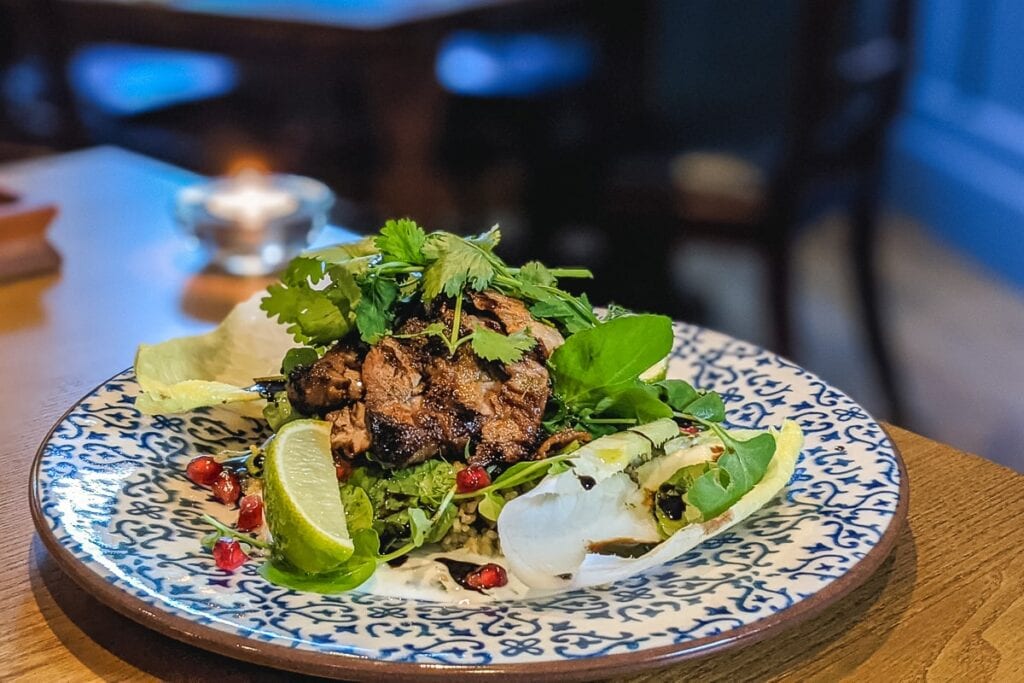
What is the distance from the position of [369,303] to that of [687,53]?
507cm

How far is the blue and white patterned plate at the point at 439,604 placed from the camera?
3.49ft

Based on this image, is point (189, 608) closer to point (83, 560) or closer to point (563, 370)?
point (83, 560)

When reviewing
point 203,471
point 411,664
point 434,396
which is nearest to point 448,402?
point 434,396

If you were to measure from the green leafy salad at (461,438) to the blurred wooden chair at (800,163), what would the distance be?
81.9 inches

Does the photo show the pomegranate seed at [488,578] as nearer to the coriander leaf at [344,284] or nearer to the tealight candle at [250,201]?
the coriander leaf at [344,284]

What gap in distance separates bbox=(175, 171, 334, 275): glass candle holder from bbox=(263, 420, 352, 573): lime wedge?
42.7 inches

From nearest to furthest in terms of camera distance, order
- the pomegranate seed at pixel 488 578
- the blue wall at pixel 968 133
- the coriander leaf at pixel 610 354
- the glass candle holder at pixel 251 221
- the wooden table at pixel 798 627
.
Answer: the wooden table at pixel 798 627 → the pomegranate seed at pixel 488 578 → the coriander leaf at pixel 610 354 → the glass candle holder at pixel 251 221 → the blue wall at pixel 968 133

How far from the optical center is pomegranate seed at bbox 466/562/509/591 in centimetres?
126

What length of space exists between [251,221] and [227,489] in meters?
1.21

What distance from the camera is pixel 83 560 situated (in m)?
1.18

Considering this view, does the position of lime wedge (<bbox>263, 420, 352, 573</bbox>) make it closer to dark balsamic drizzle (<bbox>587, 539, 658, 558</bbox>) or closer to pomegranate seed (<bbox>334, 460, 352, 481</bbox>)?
pomegranate seed (<bbox>334, 460, 352, 481</bbox>)

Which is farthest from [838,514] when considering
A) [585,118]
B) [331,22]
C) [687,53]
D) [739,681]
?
[687,53]

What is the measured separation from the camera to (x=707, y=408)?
1.59 m

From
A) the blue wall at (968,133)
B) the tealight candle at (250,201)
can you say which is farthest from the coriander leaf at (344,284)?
the blue wall at (968,133)
